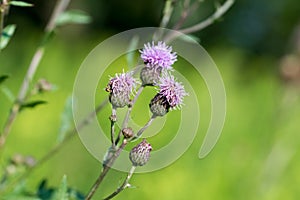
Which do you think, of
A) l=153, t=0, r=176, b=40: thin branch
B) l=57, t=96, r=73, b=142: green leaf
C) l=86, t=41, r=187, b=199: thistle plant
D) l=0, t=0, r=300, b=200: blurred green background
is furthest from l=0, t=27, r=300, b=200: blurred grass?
l=86, t=41, r=187, b=199: thistle plant

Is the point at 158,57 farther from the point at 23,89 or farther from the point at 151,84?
the point at 23,89

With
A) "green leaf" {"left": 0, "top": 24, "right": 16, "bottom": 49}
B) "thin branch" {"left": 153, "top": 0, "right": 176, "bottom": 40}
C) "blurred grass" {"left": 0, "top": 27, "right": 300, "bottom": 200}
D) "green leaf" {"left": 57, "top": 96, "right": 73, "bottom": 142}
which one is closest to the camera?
"green leaf" {"left": 0, "top": 24, "right": 16, "bottom": 49}

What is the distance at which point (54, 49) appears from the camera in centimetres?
450

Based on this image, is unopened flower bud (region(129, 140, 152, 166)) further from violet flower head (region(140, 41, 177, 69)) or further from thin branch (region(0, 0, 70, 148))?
thin branch (region(0, 0, 70, 148))

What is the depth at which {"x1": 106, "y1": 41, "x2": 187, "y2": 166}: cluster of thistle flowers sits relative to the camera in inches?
46.9

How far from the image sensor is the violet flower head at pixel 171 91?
48.1 inches

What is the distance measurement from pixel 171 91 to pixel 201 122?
2.59 m

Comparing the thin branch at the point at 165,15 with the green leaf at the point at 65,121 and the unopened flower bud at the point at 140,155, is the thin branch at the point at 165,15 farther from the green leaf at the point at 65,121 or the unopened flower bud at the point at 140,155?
the unopened flower bud at the point at 140,155

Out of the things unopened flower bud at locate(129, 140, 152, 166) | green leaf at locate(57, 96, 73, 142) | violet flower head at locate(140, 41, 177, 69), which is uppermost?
violet flower head at locate(140, 41, 177, 69)

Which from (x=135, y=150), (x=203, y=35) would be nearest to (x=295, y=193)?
(x=135, y=150)

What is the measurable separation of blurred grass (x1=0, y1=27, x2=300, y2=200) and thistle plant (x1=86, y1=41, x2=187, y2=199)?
1.55 meters

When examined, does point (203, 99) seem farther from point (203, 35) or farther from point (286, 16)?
point (286, 16)

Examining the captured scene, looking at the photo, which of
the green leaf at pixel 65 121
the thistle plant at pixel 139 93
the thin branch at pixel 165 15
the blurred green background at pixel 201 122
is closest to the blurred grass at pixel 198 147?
the blurred green background at pixel 201 122

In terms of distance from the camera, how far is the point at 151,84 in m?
1.22
